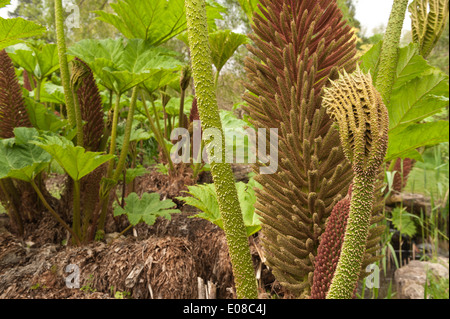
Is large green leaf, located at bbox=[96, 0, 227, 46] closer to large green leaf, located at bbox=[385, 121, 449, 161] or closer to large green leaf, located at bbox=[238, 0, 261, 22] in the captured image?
large green leaf, located at bbox=[238, 0, 261, 22]

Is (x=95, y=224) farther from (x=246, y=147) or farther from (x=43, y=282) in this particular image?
(x=246, y=147)

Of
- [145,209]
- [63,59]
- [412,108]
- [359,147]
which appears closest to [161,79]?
[63,59]

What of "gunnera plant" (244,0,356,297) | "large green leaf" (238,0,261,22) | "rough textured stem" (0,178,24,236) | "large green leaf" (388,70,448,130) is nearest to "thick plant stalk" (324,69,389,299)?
"gunnera plant" (244,0,356,297)

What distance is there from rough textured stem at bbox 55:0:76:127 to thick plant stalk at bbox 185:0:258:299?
1.47ft

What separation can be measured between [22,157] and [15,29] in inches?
10.8

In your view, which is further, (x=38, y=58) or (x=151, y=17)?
(x=38, y=58)

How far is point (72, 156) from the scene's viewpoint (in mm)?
575

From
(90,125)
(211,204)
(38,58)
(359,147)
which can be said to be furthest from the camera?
(38,58)

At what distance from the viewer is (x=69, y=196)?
2.64 feet

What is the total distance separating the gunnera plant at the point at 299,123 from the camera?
351 mm

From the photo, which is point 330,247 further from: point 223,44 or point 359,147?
point 223,44

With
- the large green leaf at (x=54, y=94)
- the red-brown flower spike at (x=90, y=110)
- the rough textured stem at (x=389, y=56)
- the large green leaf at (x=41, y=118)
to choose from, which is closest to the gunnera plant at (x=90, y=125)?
the red-brown flower spike at (x=90, y=110)

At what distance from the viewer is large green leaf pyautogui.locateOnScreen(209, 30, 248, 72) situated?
0.79 m
